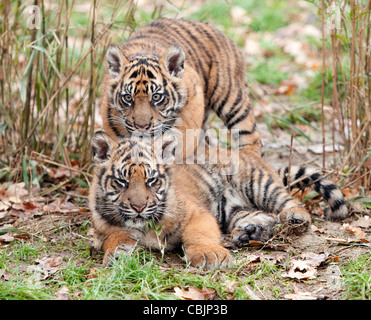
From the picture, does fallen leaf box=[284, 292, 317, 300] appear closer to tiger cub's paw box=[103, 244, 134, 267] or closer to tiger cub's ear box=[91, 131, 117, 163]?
tiger cub's paw box=[103, 244, 134, 267]

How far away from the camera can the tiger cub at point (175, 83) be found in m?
5.01

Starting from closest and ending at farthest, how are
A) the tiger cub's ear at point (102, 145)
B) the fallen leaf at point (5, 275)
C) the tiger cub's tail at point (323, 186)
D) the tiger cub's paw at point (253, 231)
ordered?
1. the fallen leaf at point (5, 275)
2. the tiger cub's ear at point (102, 145)
3. the tiger cub's paw at point (253, 231)
4. the tiger cub's tail at point (323, 186)

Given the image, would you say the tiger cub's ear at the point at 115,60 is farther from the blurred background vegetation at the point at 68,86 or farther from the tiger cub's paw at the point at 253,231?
the tiger cub's paw at the point at 253,231

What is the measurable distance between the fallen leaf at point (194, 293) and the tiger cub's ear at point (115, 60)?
242cm

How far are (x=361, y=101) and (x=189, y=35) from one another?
1.99 m

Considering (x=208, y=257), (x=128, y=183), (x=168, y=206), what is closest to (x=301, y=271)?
(x=208, y=257)

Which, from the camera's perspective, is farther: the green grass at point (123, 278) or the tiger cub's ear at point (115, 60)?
the tiger cub's ear at point (115, 60)

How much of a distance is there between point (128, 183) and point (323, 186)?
182 cm

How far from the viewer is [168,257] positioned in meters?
4.02

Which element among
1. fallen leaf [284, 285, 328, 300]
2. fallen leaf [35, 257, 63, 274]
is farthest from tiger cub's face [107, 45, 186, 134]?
fallen leaf [284, 285, 328, 300]

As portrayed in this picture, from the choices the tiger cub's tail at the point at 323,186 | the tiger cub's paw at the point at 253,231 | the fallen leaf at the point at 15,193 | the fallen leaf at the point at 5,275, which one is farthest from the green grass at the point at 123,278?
the tiger cub's tail at the point at 323,186

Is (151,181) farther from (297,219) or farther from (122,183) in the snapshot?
(297,219)
